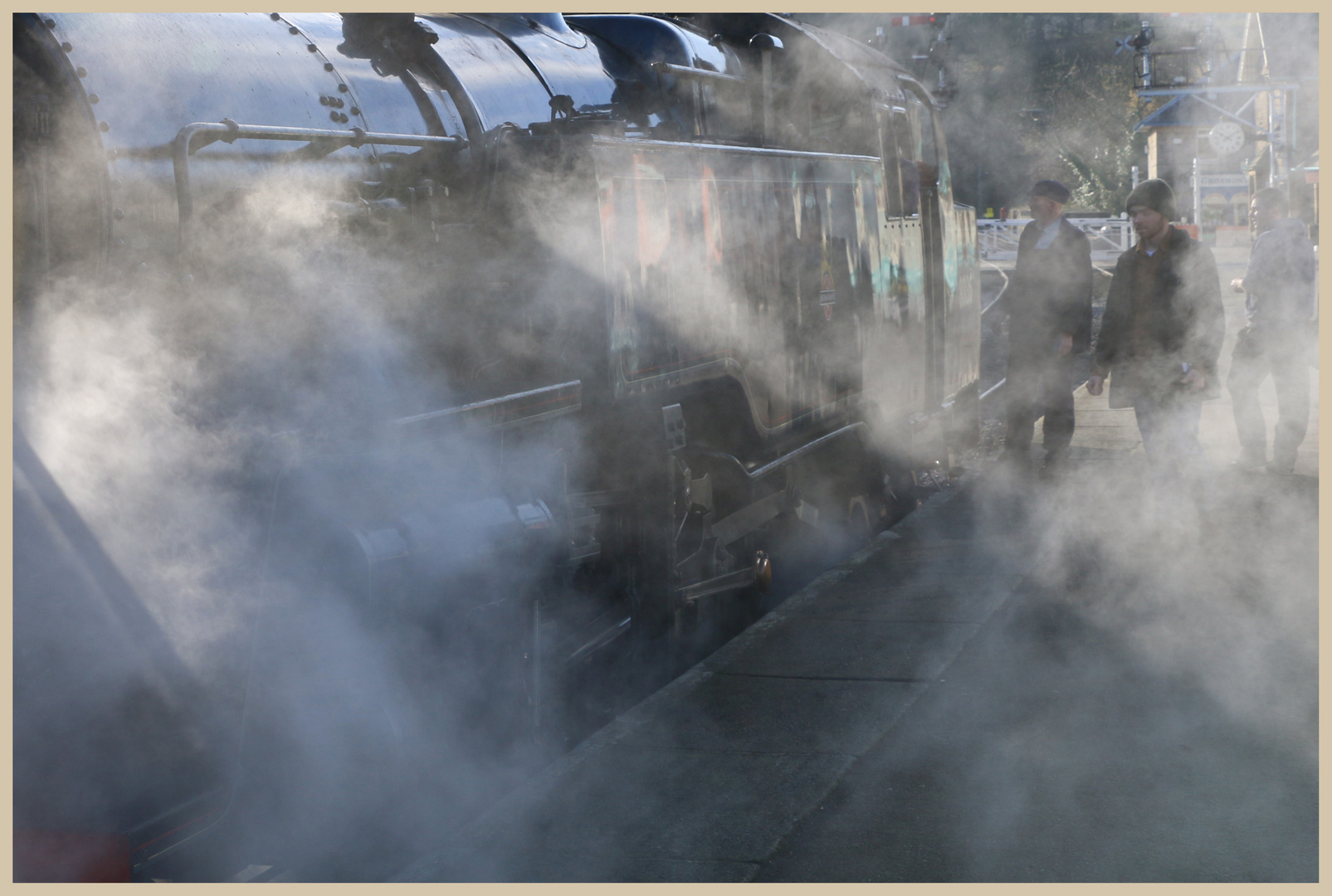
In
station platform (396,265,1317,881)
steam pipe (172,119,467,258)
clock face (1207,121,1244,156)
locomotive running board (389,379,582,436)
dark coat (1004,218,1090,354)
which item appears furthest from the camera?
clock face (1207,121,1244,156)

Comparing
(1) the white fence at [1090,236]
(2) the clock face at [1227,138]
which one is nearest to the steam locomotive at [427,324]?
(1) the white fence at [1090,236]

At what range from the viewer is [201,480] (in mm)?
2664

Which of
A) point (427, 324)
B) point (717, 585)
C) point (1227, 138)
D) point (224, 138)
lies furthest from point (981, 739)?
point (1227, 138)

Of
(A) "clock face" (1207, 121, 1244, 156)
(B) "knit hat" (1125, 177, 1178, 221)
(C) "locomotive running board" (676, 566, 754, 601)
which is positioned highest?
(A) "clock face" (1207, 121, 1244, 156)

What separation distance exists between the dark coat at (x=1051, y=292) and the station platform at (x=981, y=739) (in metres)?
1.51

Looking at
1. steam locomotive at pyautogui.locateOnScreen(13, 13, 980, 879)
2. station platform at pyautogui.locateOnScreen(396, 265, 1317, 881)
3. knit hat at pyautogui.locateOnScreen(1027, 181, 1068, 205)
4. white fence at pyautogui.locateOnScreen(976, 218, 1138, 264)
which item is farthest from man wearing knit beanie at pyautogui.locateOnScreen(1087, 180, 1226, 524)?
white fence at pyautogui.locateOnScreen(976, 218, 1138, 264)

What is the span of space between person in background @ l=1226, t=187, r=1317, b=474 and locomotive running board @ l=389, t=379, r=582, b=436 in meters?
4.08

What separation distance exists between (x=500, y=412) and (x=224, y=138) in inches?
35.9

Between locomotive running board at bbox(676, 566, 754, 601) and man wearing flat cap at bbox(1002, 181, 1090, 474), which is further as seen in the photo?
man wearing flat cap at bbox(1002, 181, 1090, 474)

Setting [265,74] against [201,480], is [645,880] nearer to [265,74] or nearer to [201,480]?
[201,480]

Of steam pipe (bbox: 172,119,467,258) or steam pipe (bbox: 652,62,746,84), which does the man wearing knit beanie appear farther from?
steam pipe (bbox: 172,119,467,258)

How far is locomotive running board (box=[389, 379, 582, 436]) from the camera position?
9.43ft

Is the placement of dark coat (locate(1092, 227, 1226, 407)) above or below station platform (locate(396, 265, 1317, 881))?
above

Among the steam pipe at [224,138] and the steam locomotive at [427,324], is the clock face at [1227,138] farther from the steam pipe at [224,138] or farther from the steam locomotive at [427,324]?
the steam pipe at [224,138]
